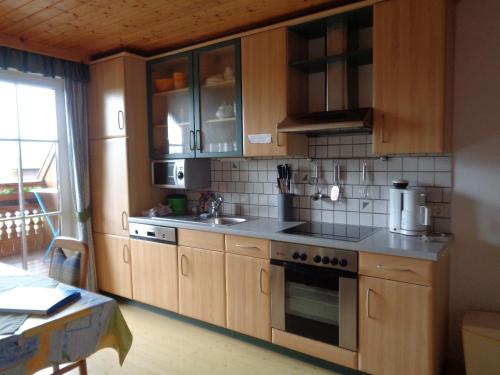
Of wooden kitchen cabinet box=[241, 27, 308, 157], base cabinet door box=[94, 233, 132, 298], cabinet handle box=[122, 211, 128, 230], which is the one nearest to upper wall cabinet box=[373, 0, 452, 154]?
wooden kitchen cabinet box=[241, 27, 308, 157]

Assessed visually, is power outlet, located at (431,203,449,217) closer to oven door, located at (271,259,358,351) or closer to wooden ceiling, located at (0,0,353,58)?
oven door, located at (271,259,358,351)

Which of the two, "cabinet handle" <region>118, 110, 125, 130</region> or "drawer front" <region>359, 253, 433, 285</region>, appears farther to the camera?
"cabinet handle" <region>118, 110, 125, 130</region>

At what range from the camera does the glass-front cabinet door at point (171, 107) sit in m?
3.00

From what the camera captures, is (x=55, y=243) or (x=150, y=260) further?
(x=150, y=260)

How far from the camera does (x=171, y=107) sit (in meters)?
3.20

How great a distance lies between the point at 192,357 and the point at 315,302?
0.93m

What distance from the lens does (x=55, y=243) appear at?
6.68ft

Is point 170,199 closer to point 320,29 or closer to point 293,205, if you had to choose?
point 293,205

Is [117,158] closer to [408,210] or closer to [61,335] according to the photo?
[61,335]

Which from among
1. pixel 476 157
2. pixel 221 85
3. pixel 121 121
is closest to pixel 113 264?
pixel 121 121

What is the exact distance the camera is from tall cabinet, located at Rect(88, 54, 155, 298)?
123 inches

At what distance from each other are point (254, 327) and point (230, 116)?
1.55 m

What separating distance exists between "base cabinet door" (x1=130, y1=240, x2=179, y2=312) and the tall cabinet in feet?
0.38

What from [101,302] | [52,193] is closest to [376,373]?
[101,302]
